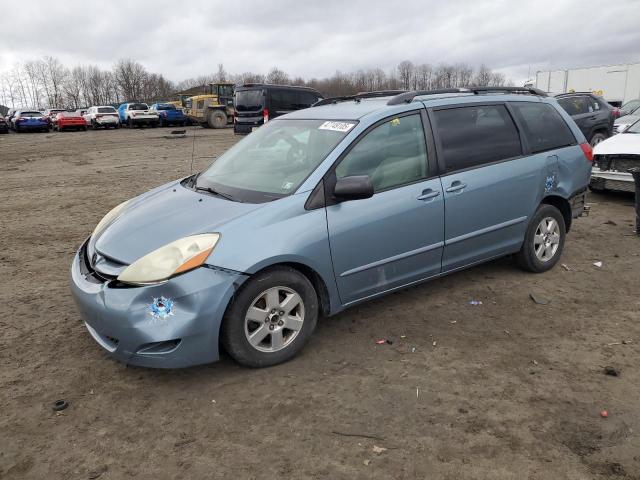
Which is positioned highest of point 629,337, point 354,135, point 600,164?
point 354,135

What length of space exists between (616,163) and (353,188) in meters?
6.67

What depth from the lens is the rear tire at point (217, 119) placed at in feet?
111

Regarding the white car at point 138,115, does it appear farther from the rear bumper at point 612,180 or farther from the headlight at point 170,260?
the headlight at point 170,260

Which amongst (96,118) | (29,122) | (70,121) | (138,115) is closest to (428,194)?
(70,121)

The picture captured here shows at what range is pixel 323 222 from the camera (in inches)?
139

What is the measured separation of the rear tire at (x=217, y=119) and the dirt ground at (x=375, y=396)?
3020cm

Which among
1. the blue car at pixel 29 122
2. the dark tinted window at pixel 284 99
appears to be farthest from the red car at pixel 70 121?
the dark tinted window at pixel 284 99

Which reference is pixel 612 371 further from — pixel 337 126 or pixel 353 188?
pixel 337 126

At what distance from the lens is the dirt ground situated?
2.58m

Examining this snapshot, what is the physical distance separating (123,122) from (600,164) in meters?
36.8

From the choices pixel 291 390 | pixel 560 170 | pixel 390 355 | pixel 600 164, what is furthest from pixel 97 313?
pixel 600 164

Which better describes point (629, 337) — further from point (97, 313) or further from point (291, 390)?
point (97, 313)

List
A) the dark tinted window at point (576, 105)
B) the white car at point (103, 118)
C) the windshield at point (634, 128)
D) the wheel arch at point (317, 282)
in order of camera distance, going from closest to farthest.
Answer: the wheel arch at point (317, 282) → the windshield at point (634, 128) → the dark tinted window at point (576, 105) → the white car at point (103, 118)

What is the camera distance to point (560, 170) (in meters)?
4.98
